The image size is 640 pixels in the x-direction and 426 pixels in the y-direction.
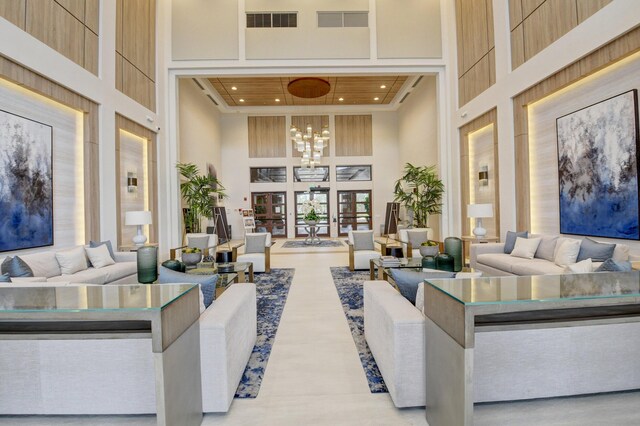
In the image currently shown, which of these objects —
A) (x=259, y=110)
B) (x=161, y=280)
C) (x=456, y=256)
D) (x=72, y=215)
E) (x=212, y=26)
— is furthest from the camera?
(x=259, y=110)

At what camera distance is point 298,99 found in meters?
12.4

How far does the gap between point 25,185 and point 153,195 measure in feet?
10.5

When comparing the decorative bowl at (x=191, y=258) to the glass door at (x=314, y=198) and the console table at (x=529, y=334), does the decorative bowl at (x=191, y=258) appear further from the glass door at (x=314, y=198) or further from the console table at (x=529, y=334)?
the glass door at (x=314, y=198)

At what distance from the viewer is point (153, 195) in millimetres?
7543

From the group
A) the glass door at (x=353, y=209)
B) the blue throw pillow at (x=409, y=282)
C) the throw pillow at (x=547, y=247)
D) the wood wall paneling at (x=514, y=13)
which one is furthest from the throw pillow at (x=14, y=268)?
the glass door at (x=353, y=209)

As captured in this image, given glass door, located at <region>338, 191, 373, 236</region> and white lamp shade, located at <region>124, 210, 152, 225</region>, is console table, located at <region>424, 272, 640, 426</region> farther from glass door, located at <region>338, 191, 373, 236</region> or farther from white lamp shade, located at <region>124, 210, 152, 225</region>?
glass door, located at <region>338, 191, 373, 236</region>

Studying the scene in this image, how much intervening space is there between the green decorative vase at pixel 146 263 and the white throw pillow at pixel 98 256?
4.55 ft

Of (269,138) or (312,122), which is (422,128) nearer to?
(312,122)

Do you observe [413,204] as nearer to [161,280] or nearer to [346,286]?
[346,286]

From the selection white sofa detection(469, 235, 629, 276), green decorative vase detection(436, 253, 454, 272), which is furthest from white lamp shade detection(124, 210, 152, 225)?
white sofa detection(469, 235, 629, 276)

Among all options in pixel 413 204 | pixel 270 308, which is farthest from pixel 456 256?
pixel 413 204

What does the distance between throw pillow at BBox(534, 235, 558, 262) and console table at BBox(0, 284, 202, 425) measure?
5127mm

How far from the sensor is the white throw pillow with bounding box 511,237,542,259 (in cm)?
510

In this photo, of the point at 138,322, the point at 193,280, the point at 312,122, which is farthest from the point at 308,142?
the point at 138,322
